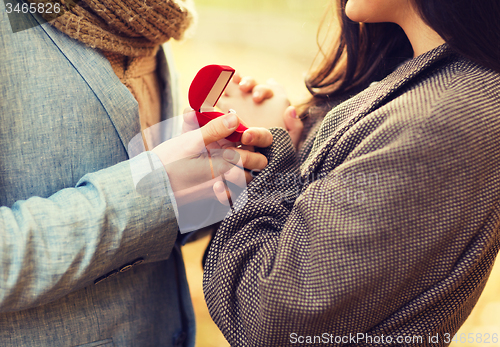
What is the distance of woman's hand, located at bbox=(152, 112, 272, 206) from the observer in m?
0.54

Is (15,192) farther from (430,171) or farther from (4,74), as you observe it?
(430,171)

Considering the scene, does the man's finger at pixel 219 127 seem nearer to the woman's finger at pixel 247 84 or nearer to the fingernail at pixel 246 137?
the fingernail at pixel 246 137

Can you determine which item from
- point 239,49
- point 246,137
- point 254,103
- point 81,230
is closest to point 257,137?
point 246,137

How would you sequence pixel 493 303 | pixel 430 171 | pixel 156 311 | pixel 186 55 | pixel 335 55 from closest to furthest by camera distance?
1. pixel 430 171
2. pixel 156 311
3. pixel 335 55
4. pixel 493 303
5. pixel 186 55

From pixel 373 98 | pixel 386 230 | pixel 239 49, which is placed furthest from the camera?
pixel 239 49

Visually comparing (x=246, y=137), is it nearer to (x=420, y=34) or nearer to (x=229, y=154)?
(x=229, y=154)

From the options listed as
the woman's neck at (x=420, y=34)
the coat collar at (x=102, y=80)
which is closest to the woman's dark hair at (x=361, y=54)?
the woman's neck at (x=420, y=34)

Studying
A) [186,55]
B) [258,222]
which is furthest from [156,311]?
[186,55]

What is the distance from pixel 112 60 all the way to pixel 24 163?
25cm

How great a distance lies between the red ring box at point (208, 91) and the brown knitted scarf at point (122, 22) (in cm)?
17

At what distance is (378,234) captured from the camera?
17.5 inches

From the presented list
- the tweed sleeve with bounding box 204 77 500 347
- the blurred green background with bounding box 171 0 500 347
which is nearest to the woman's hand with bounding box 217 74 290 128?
the tweed sleeve with bounding box 204 77 500 347

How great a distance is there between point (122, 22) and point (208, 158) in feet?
0.96

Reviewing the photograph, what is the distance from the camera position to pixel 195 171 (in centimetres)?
56
